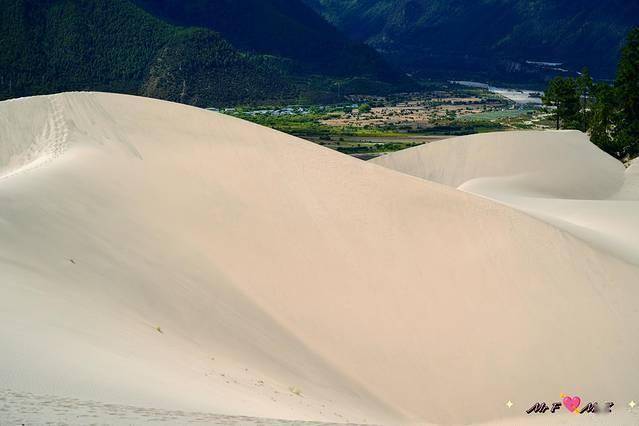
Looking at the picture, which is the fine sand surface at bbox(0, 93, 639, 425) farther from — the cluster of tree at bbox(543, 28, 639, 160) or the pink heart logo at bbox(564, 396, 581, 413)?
the cluster of tree at bbox(543, 28, 639, 160)

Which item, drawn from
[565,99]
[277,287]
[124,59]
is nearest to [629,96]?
[565,99]

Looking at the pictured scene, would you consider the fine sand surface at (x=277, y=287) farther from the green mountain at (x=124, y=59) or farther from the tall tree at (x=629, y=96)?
the green mountain at (x=124, y=59)

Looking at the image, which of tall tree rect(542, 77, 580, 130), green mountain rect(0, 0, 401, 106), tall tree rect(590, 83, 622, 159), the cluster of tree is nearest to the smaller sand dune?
tall tree rect(590, 83, 622, 159)

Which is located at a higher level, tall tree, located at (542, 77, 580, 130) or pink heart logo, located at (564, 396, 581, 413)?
tall tree, located at (542, 77, 580, 130)

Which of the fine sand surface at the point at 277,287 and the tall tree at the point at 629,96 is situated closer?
the fine sand surface at the point at 277,287

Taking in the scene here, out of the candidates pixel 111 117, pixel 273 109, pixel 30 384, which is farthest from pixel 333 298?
pixel 273 109

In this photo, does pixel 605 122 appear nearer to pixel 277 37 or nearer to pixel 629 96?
pixel 629 96

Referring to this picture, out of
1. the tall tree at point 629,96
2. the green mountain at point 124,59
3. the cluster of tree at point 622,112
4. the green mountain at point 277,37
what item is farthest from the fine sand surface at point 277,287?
the green mountain at point 277,37
